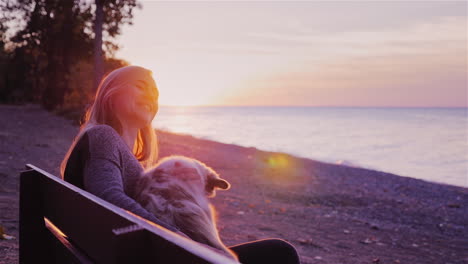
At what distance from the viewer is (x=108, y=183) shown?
6.72 feet

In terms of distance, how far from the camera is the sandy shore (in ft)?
20.6

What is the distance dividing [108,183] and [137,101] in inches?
25.9

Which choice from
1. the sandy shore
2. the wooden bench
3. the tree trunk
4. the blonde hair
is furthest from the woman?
the tree trunk

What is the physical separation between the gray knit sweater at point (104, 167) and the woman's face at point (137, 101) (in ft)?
0.94

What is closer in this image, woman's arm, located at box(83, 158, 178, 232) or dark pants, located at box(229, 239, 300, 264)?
woman's arm, located at box(83, 158, 178, 232)

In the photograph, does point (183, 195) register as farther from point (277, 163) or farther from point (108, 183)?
point (277, 163)

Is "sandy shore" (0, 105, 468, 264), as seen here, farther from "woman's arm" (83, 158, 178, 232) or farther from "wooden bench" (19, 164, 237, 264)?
"woman's arm" (83, 158, 178, 232)

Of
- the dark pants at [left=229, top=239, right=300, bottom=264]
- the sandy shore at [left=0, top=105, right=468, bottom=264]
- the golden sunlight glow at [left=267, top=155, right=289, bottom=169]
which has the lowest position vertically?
the golden sunlight glow at [left=267, top=155, right=289, bottom=169]

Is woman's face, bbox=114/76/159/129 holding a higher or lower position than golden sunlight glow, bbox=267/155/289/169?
higher

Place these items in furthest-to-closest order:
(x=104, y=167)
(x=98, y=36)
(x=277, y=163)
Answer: (x=277, y=163), (x=98, y=36), (x=104, y=167)

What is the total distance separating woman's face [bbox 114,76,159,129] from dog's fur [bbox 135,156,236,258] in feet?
1.70

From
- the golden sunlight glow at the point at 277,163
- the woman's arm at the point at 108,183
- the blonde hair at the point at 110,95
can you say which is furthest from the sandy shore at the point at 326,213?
the woman's arm at the point at 108,183

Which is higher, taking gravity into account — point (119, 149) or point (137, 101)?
point (137, 101)

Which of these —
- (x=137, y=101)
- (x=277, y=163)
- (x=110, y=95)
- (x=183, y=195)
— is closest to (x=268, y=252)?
(x=183, y=195)
